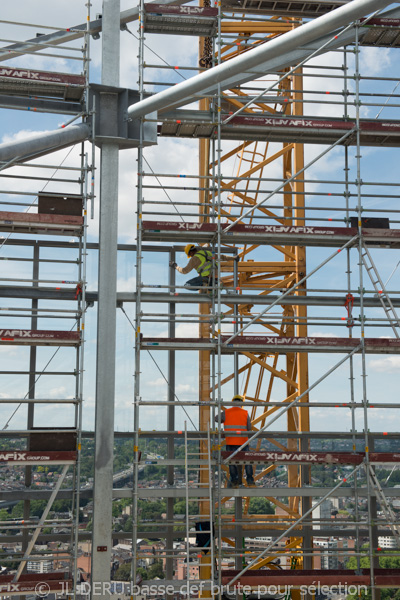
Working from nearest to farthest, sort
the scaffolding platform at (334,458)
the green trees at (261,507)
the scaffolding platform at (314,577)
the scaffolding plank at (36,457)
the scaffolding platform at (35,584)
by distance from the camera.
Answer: the scaffolding platform at (35,584), the scaffolding plank at (36,457), the scaffolding platform at (314,577), the scaffolding platform at (334,458), the green trees at (261,507)

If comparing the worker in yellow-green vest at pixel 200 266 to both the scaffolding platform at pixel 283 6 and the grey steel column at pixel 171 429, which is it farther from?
the scaffolding platform at pixel 283 6

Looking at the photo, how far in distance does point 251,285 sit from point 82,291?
7.21 meters

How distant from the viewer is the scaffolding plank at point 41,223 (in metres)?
12.3

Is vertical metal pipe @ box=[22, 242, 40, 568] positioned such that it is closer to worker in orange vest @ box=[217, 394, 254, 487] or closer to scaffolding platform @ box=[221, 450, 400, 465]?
worker in orange vest @ box=[217, 394, 254, 487]

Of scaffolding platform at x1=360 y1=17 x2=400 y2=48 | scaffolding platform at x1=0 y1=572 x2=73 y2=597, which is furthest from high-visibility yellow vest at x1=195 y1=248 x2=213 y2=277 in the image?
scaffolding platform at x1=0 y1=572 x2=73 y2=597

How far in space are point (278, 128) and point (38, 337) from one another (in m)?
5.51

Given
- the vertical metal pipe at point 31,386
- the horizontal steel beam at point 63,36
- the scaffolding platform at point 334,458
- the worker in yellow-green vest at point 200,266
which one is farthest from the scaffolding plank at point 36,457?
the horizontal steel beam at point 63,36

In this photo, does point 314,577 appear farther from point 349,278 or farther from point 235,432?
point 349,278

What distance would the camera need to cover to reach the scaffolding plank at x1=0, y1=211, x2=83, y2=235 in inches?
486

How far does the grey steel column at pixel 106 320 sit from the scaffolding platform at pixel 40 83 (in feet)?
1.78

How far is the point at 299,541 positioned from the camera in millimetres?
16078

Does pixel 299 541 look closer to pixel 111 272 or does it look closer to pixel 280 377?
pixel 280 377

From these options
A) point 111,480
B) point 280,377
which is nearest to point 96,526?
point 111,480

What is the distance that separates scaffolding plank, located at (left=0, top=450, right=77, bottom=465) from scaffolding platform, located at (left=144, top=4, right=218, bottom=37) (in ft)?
24.9
